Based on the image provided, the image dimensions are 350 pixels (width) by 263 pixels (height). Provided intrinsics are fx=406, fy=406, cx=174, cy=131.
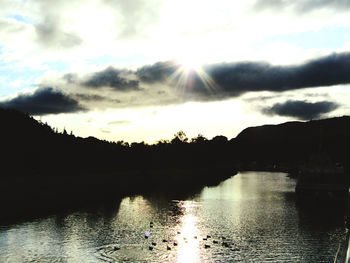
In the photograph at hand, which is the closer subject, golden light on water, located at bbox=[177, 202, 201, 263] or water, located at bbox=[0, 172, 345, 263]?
golden light on water, located at bbox=[177, 202, 201, 263]

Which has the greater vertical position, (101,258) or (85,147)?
(85,147)

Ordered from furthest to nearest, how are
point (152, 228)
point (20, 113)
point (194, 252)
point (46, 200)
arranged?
point (20, 113) < point (46, 200) < point (152, 228) < point (194, 252)

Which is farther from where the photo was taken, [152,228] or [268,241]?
[152,228]

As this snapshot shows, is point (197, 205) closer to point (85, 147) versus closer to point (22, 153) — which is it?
point (22, 153)

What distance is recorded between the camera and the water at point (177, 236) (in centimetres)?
3862

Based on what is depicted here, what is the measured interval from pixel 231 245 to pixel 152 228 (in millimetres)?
14123

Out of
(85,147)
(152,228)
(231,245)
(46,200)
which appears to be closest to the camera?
(231,245)

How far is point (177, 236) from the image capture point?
49031 mm

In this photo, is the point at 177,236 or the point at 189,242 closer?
the point at 189,242

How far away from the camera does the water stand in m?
38.6

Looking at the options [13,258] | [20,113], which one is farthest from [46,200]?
[20,113]

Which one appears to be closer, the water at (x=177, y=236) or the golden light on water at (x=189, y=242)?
the golden light on water at (x=189, y=242)

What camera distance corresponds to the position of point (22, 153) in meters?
109

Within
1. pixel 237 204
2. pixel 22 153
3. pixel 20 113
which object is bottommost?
pixel 237 204
